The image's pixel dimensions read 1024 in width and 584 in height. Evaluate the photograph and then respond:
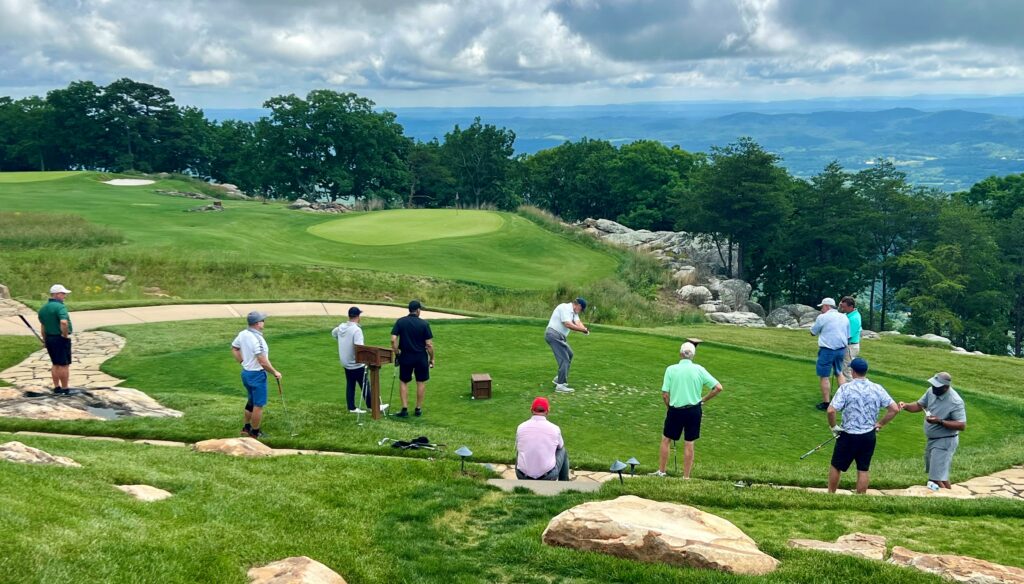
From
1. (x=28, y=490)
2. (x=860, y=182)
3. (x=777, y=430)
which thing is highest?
(x=860, y=182)

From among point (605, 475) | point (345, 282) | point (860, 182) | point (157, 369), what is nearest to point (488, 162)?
point (860, 182)

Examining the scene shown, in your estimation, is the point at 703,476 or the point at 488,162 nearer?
the point at 703,476

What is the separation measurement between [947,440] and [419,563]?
25.4 feet

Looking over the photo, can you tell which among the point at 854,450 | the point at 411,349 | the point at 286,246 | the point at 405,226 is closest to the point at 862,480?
the point at 854,450

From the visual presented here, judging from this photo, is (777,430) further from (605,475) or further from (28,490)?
(28,490)

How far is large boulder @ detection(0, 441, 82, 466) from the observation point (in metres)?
8.10

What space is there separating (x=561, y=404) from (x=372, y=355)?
367cm

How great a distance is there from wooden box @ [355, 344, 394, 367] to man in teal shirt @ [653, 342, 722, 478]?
4.70m

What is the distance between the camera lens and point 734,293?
49156 mm

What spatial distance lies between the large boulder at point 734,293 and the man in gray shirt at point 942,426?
3562cm

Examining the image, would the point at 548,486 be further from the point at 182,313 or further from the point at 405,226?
the point at 405,226

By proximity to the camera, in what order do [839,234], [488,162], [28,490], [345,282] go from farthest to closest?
[488,162], [839,234], [345,282], [28,490]

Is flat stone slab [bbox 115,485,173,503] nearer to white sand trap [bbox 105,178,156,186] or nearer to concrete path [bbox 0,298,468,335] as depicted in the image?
concrete path [bbox 0,298,468,335]

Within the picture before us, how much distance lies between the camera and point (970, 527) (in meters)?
8.17
